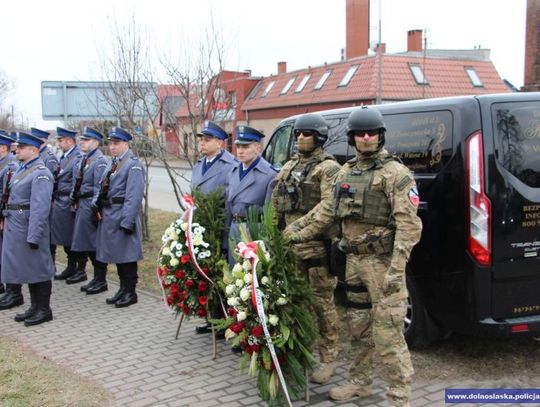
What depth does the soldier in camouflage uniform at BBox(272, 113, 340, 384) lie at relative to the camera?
4402mm

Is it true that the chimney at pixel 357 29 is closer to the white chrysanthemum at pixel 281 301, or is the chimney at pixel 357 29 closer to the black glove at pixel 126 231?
the black glove at pixel 126 231

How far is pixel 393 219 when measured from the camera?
374 cm

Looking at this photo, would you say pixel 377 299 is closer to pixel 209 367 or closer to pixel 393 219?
pixel 393 219

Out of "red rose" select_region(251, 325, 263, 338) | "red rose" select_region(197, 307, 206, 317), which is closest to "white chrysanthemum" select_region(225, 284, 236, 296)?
"red rose" select_region(251, 325, 263, 338)

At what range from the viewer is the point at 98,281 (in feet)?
25.3

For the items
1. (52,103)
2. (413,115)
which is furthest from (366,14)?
(413,115)

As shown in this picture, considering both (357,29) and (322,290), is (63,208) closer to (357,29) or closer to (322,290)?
(322,290)

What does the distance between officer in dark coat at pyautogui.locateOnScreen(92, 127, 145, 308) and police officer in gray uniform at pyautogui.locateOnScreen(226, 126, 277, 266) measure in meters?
2.03

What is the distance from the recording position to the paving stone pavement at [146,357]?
4277 mm

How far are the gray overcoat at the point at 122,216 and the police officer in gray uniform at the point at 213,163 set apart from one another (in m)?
1.22

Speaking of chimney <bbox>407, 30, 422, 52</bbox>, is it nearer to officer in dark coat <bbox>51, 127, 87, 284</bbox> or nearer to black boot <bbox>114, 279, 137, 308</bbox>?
officer in dark coat <bbox>51, 127, 87, 284</bbox>

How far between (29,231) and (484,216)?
452 centimetres

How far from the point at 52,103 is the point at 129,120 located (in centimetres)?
260

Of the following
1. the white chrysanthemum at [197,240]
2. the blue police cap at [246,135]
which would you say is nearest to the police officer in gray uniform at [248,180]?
the blue police cap at [246,135]
